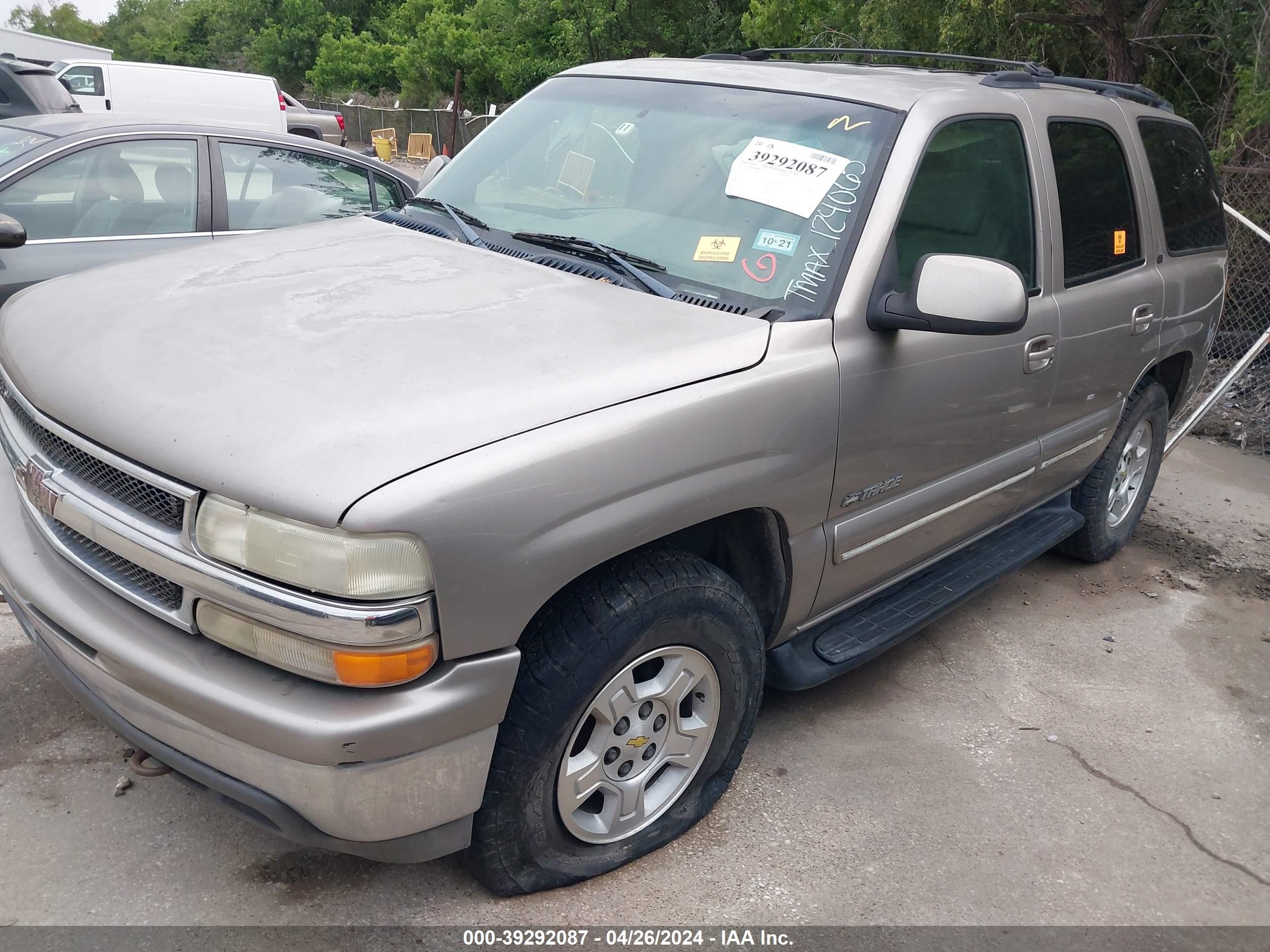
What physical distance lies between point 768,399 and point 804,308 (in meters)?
0.35

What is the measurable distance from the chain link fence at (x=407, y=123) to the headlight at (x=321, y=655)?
24516mm

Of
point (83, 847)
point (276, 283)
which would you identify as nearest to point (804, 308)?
point (276, 283)

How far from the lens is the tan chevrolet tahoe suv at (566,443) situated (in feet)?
6.56

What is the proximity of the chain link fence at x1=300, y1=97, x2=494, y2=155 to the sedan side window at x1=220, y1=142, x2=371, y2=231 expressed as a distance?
799 inches

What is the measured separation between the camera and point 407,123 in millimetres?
37000

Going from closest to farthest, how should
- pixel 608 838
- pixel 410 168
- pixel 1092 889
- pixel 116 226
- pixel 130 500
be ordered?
pixel 130 500, pixel 608 838, pixel 1092 889, pixel 116 226, pixel 410 168

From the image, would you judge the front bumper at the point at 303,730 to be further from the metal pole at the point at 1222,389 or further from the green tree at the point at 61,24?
the green tree at the point at 61,24

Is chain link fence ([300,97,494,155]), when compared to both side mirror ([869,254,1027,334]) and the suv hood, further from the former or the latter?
side mirror ([869,254,1027,334])

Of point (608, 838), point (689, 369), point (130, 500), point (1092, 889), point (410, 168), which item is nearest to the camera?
point (130, 500)

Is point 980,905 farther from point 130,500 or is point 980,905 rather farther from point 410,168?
point 410,168

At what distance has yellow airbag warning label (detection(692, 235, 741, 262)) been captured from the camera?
2.90 metres

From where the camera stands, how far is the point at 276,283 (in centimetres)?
273

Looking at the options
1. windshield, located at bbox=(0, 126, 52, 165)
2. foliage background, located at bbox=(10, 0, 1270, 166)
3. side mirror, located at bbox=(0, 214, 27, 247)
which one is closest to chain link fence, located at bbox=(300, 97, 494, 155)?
foliage background, located at bbox=(10, 0, 1270, 166)

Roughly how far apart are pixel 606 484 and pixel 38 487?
129 centimetres
